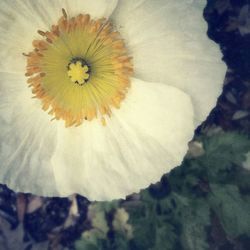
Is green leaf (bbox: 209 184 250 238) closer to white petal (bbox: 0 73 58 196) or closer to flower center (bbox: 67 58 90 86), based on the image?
white petal (bbox: 0 73 58 196)

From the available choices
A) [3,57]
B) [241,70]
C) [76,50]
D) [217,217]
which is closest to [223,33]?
[241,70]

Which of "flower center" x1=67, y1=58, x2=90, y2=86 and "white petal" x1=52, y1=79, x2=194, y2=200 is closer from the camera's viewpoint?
"flower center" x1=67, y1=58, x2=90, y2=86

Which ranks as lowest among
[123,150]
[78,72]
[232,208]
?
[232,208]

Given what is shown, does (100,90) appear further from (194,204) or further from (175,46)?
(194,204)

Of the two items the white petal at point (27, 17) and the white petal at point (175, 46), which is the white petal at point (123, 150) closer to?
the white petal at point (175, 46)

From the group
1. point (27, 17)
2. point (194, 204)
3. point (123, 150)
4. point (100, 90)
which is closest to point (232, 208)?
point (194, 204)

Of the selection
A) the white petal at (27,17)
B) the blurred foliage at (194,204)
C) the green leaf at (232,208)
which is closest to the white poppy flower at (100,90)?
the white petal at (27,17)

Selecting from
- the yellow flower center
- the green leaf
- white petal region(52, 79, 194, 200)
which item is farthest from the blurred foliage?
the yellow flower center
